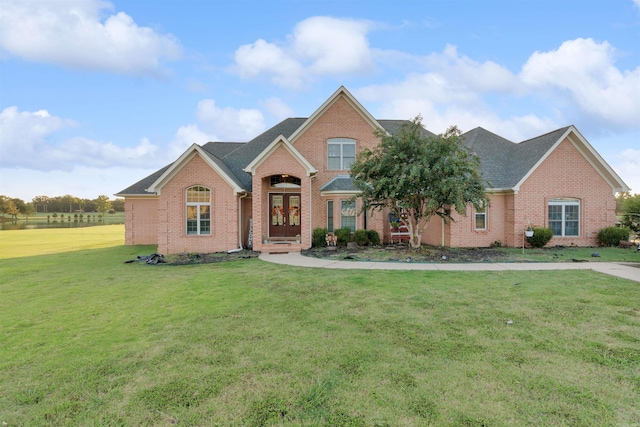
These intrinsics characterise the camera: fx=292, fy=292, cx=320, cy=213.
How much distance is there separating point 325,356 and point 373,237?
504 inches

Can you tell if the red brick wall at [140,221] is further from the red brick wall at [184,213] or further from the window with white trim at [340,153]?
the window with white trim at [340,153]

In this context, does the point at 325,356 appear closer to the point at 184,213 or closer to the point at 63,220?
the point at 184,213

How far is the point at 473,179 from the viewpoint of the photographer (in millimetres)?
13031

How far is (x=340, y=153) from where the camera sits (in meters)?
18.1

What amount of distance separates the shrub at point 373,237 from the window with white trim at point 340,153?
438 centimetres

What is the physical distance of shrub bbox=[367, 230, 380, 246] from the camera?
16.5 metres

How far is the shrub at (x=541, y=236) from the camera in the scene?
1520 centimetres

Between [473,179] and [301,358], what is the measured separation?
12.0 meters

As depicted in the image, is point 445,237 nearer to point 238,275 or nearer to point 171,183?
point 238,275

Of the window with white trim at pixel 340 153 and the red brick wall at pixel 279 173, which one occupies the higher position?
the window with white trim at pixel 340 153

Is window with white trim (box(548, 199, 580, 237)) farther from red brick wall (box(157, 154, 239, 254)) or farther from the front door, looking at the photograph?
red brick wall (box(157, 154, 239, 254))

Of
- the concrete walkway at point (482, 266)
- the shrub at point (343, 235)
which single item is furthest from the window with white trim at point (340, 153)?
the concrete walkway at point (482, 266)

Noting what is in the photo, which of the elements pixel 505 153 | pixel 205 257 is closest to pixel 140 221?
pixel 205 257

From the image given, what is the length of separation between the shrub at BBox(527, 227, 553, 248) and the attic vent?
42.9 feet
